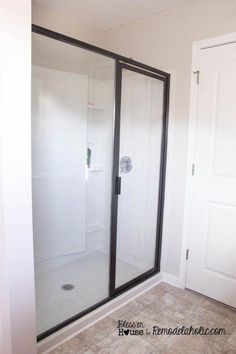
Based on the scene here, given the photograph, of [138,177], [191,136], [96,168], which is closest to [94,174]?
[96,168]

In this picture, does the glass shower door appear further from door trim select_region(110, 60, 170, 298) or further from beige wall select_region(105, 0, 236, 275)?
beige wall select_region(105, 0, 236, 275)

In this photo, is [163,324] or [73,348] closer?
[73,348]

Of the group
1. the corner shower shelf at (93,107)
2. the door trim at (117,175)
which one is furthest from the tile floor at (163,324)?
the corner shower shelf at (93,107)

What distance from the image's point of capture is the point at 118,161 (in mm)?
2146

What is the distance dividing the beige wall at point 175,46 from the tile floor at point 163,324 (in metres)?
0.34

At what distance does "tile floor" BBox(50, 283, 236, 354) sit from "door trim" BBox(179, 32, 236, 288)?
0.27 meters

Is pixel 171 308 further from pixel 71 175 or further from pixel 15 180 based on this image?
pixel 15 180

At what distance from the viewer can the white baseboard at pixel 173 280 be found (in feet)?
8.21

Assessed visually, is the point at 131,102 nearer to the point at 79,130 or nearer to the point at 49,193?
the point at 79,130

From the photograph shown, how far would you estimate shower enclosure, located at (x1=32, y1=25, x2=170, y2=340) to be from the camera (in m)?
2.15

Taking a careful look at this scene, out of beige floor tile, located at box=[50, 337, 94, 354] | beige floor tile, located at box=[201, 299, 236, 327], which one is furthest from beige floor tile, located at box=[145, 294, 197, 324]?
beige floor tile, located at box=[50, 337, 94, 354]

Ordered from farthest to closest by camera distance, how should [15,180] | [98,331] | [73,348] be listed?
[98,331], [73,348], [15,180]

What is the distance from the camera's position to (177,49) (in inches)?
Result: 93.7

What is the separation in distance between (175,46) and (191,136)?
0.83 meters
